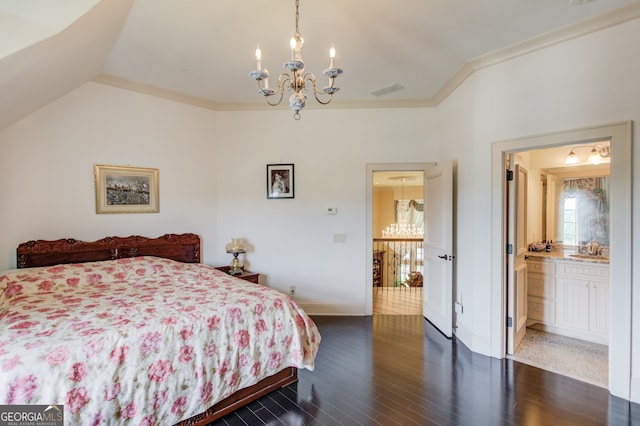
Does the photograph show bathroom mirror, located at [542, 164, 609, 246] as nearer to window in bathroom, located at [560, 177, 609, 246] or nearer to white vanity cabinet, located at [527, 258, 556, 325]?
window in bathroom, located at [560, 177, 609, 246]

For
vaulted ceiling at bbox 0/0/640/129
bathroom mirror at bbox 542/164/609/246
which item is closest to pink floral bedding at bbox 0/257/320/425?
vaulted ceiling at bbox 0/0/640/129

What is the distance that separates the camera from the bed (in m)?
1.62

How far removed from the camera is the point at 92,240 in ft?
11.5

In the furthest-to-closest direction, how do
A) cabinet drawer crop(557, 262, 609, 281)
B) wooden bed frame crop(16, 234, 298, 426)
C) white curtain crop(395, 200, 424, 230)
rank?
white curtain crop(395, 200, 424, 230), cabinet drawer crop(557, 262, 609, 281), wooden bed frame crop(16, 234, 298, 426)

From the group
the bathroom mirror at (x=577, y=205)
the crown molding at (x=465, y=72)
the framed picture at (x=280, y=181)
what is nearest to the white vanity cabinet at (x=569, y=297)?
the bathroom mirror at (x=577, y=205)

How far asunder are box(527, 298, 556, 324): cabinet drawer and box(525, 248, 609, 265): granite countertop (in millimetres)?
547

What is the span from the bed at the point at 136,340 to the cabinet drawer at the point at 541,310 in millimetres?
2900

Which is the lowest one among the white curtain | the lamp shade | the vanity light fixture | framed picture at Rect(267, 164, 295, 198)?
the lamp shade

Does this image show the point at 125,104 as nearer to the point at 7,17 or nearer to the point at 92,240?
the point at 92,240

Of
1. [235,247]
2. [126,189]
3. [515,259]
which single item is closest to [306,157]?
[235,247]

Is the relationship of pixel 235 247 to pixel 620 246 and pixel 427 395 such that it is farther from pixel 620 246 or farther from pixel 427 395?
pixel 620 246

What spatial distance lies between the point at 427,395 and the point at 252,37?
3405 mm

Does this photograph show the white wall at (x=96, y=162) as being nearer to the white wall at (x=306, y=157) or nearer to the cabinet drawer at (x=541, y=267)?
the white wall at (x=306, y=157)

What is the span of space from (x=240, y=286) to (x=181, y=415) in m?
1.11
